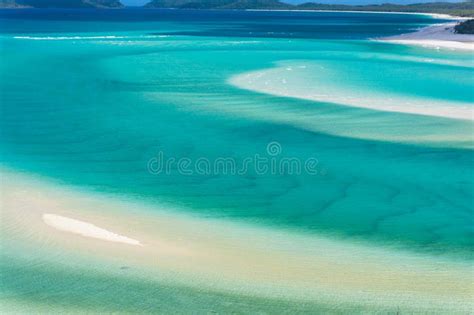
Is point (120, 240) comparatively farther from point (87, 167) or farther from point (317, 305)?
point (87, 167)

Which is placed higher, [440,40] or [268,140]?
[440,40]

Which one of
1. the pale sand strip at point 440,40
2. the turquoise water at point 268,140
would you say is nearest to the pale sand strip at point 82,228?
the turquoise water at point 268,140

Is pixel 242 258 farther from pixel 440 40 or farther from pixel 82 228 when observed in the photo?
pixel 440 40

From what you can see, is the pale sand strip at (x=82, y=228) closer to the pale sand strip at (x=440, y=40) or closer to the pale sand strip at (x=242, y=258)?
the pale sand strip at (x=242, y=258)

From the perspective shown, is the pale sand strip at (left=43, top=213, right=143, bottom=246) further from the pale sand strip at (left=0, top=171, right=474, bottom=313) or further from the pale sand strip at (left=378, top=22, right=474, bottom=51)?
the pale sand strip at (left=378, top=22, right=474, bottom=51)

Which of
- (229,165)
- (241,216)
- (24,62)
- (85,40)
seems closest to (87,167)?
(229,165)

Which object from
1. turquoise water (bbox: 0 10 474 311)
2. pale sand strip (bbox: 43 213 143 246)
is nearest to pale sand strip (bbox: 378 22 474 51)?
turquoise water (bbox: 0 10 474 311)

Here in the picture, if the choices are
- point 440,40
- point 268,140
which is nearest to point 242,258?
point 268,140
